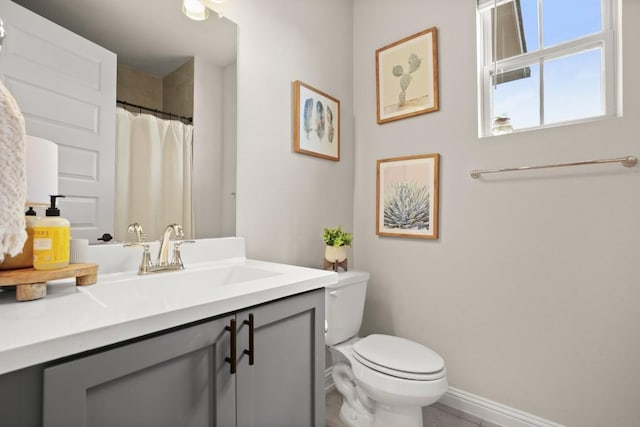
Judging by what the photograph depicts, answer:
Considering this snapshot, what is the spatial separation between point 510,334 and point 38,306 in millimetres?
1878

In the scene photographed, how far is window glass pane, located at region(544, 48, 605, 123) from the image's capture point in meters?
1.50

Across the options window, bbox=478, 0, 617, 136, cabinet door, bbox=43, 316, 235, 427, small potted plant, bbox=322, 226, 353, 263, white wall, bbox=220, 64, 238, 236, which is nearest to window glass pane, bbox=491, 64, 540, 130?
window, bbox=478, 0, 617, 136

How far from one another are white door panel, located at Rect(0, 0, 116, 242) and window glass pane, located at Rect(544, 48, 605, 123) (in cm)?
199

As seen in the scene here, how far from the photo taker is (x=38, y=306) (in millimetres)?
674

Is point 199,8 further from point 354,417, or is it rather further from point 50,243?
point 354,417

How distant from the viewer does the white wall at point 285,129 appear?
5.08 feet

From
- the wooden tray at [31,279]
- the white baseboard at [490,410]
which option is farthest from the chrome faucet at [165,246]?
the white baseboard at [490,410]

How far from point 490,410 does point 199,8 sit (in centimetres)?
239

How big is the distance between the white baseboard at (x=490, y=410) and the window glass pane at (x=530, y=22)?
1.88 meters

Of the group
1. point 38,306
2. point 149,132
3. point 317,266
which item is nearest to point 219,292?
point 38,306

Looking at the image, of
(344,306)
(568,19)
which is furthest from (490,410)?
(568,19)

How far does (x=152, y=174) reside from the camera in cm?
121

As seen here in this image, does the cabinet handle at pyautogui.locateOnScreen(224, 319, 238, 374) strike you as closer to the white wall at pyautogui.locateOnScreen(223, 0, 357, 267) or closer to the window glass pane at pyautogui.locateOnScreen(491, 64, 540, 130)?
the white wall at pyautogui.locateOnScreen(223, 0, 357, 267)

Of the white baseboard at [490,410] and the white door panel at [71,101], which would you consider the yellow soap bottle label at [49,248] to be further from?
the white baseboard at [490,410]
